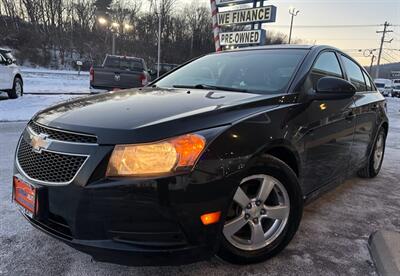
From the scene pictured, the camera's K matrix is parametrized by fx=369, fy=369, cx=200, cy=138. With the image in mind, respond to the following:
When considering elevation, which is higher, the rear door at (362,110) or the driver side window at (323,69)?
the driver side window at (323,69)

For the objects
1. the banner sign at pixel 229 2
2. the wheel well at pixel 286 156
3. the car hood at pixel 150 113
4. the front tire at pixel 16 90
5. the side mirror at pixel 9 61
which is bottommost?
the front tire at pixel 16 90

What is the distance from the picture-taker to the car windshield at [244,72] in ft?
10.0

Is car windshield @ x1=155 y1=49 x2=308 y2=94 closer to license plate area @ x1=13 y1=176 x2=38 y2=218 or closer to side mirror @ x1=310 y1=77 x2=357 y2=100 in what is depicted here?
side mirror @ x1=310 y1=77 x2=357 y2=100

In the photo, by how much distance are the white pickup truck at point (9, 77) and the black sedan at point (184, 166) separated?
390 inches

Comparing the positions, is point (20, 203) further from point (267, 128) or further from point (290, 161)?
point (290, 161)

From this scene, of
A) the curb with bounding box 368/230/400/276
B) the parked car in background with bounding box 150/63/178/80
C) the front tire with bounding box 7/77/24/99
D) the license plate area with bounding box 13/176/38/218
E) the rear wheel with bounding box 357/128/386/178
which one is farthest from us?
the front tire with bounding box 7/77/24/99

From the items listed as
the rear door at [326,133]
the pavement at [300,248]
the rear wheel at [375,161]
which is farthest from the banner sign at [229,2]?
the pavement at [300,248]

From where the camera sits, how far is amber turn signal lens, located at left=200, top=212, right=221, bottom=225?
2019mm

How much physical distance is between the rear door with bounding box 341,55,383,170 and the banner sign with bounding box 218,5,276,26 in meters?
6.71

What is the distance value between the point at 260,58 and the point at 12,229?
8.48ft

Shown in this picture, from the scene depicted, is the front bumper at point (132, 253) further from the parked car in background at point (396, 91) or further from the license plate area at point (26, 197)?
the parked car in background at point (396, 91)

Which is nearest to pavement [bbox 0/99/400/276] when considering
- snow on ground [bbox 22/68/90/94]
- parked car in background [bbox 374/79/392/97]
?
snow on ground [bbox 22/68/90/94]

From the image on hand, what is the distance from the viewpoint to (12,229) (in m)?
2.93

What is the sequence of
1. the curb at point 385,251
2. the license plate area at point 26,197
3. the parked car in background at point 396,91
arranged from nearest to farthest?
the license plate area at point 26,197 < the curb at point 385,251 < the parked car in background at point 396,91
